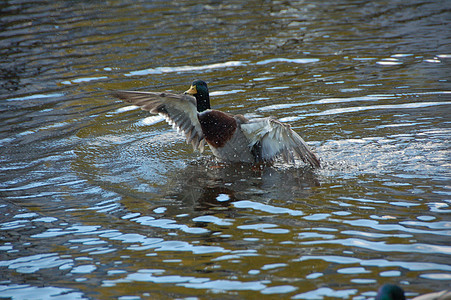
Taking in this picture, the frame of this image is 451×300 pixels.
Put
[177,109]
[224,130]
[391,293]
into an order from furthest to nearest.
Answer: [177,109] → [224,130] → [391,293]

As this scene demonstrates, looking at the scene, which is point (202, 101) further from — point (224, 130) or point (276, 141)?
point (276, 141)

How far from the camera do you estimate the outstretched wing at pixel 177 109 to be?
23.0ft

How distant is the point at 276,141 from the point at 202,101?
3.68 feet

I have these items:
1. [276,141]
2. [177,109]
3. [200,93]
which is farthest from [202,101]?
[276,141]

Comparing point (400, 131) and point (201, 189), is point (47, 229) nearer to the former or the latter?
point (201, 189)

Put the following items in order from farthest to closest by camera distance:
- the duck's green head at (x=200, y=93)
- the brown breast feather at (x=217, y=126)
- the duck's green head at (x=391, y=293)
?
the duck's green head at (x=200, y=93), the brown breast feather at (x=217, y=126), the duck's green head at (x=391, y=293)

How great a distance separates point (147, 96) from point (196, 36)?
17.1ft

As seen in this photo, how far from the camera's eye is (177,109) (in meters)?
7.25

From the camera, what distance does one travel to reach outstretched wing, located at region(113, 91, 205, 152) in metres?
7.01

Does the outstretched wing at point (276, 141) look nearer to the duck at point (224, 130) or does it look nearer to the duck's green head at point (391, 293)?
the duck at point (224, 130)

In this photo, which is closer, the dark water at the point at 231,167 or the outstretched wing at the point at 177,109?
the dark water at the point at 231,167

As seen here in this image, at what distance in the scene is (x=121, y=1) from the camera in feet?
49.4

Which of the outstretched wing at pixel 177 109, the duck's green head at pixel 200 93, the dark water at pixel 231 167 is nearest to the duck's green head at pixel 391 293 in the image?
the dark water at pixel 231 167

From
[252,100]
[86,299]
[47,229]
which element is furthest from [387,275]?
[252,100]
